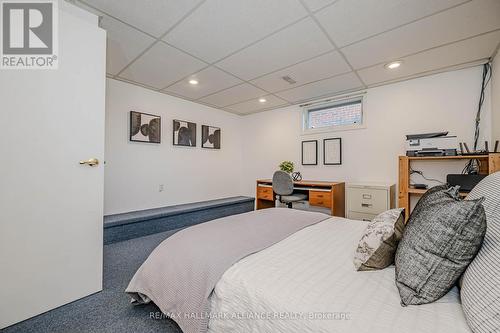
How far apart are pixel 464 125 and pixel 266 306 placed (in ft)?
11.1

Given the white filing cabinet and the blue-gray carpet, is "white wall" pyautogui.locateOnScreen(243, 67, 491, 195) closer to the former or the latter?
the white filing cabinet

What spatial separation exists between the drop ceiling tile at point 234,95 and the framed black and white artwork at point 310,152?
4.10 ft

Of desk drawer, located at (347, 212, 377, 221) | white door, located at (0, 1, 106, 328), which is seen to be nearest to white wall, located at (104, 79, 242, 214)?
white door, located at (0, 1, 106, 328)

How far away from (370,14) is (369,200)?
7.15 ft

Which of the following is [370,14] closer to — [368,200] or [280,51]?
[280,51]

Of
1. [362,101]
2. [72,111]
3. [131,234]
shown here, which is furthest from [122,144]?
[362,101]

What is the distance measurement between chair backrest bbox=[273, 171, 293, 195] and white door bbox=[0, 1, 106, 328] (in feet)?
7.94

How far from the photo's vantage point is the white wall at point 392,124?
266 centimetres

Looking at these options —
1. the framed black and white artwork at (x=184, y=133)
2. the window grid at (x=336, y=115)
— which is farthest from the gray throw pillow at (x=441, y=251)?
the framed black and white artwork at (x=184, y=133)

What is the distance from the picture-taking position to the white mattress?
0.67 metres

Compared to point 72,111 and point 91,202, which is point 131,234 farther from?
point 72,111

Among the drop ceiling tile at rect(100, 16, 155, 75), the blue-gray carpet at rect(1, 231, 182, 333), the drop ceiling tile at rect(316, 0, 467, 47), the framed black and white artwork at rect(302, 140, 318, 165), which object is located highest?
the drop ceiling tile at rect(100, 16, 155, 75)

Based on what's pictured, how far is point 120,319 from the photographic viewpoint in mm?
1410

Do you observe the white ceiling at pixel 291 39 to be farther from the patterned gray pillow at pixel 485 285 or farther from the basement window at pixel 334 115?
the patterned gray pillow at pixel 485 285
